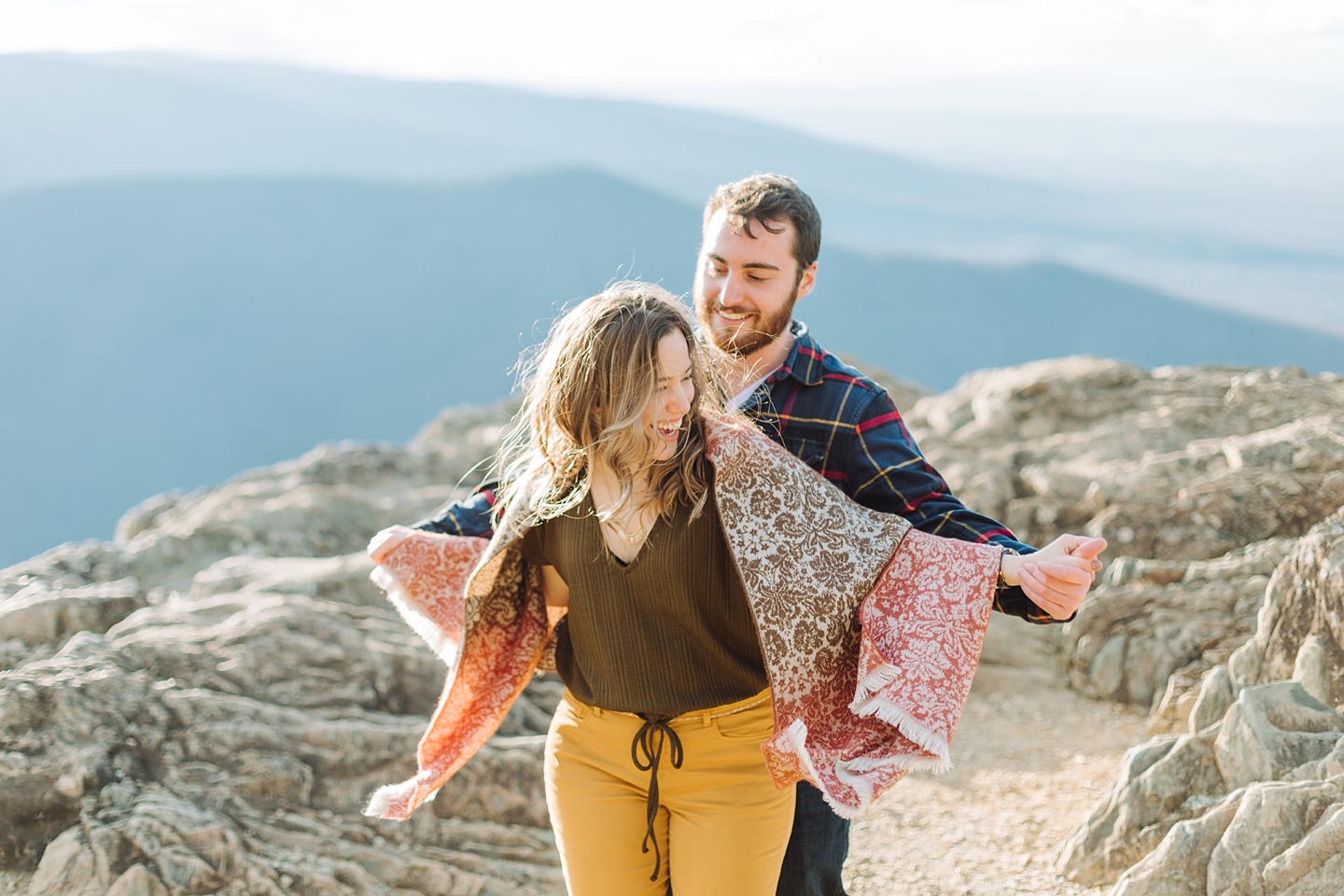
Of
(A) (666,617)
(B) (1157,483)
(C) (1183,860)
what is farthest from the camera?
(B) (1157,483)

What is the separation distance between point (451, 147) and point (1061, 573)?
103 m

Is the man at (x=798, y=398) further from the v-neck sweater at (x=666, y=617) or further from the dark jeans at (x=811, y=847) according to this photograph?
the v-neck sweater at (x=666, y=617)

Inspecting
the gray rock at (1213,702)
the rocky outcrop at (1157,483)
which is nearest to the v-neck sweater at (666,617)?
the gray rock at (1213,702)

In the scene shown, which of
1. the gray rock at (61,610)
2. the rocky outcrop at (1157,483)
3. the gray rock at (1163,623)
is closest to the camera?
the gray rock at (61,610)

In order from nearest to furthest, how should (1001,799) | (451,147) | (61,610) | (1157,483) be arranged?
(61,610), (1001,799), (1157,483), (451,147)

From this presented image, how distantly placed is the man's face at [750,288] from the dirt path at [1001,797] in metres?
2.39

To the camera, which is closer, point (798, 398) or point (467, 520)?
point (798, 398)

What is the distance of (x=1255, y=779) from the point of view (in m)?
3.26

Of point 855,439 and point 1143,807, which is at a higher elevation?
point 855,439

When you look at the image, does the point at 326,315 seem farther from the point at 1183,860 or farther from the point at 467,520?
the point at 1183,860

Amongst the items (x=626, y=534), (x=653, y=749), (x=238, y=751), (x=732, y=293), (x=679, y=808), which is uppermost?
(x=732, y=293)

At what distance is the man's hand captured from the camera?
6.86ft

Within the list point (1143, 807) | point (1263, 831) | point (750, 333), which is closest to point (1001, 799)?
point (1143, 807)

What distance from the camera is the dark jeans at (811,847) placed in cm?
264
